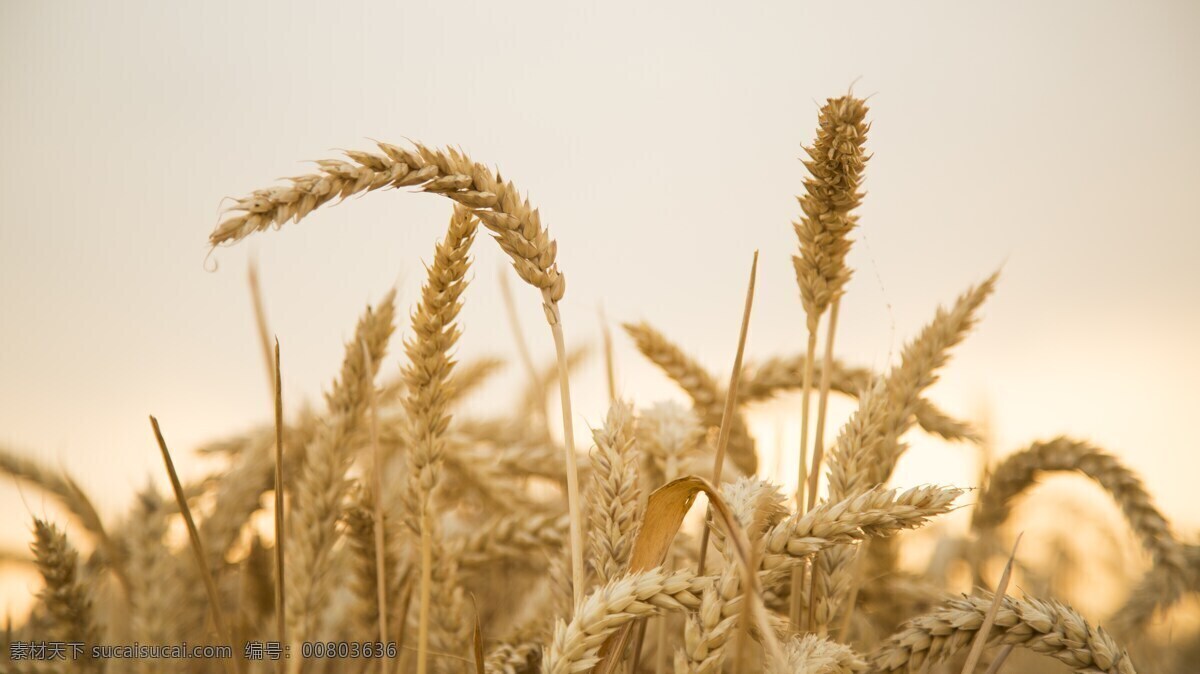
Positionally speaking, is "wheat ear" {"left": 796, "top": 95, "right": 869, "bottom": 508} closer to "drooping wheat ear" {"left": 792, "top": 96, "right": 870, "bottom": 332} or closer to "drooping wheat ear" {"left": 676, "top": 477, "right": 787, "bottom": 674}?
"drooping wheat ear" {"left": 792, "top": 96, "right": 870, "bottom": 332}

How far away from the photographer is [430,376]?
73 cm

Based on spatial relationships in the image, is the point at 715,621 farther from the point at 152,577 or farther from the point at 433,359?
the point at 152,577

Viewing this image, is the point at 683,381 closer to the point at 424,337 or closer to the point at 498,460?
the point at 498,460

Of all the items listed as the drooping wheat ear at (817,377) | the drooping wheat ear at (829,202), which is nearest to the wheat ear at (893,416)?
the drooping wheat ear at (829,202)

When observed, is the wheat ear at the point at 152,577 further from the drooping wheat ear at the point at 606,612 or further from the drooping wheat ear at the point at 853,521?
→ the drooping wheat ear at the point at 853,521

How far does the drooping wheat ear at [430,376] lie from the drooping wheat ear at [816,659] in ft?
1.05

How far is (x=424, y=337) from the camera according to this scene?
2.35 feet

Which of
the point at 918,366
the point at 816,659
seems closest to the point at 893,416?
the point at 918,366

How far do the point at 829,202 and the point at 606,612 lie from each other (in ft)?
1.59

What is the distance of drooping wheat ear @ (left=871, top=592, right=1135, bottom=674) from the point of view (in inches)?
28.5

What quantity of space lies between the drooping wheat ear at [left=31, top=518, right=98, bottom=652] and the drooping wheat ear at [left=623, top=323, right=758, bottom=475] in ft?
2.81

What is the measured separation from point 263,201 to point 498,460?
931 millimetres

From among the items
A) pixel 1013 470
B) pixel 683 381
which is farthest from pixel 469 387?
pixel 1013 470

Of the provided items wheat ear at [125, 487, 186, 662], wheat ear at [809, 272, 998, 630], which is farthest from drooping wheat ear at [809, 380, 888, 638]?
wheat ear at [125, 487, 186, 662]
